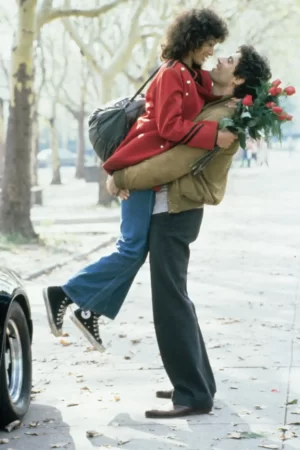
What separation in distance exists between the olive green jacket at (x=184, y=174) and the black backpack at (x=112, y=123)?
0.15 m

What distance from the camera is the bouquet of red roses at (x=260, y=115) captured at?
5561 millimetres

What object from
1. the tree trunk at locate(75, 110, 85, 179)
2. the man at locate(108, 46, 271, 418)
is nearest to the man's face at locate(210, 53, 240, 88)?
the man at locate(108, 46, 271, 418)

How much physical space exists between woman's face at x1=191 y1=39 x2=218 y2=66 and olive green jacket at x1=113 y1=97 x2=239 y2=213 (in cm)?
23

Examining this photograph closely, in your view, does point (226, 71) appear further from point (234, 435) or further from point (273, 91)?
point (234, 435)

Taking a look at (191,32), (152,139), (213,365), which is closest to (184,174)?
(152,139)

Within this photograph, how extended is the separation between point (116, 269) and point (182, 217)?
1.39ft

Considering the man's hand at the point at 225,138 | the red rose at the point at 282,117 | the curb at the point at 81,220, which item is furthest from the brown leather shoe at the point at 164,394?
the curb at the point at 81,220

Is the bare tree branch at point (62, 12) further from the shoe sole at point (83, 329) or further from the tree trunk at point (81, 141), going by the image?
the tree trunk at point (81, 141)

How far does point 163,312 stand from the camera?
5855 millimetres

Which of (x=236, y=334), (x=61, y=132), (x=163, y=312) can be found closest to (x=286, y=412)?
(x=163, y=312)

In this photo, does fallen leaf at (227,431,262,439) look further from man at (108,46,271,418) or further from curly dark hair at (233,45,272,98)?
curly dark hair at (233,45,272,98)

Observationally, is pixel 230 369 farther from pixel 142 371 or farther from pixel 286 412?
pixel 286 412

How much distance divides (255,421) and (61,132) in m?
119

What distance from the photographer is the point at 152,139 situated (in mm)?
5672
